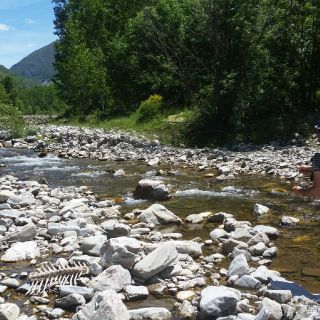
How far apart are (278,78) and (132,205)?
13.3m

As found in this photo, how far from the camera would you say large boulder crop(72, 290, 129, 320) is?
5.00 metres

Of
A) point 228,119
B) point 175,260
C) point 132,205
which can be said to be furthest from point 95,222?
point 228,119

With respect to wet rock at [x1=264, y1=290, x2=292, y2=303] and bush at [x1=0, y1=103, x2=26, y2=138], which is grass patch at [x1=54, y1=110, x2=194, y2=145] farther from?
wet rock at [x1=264, y1=290, x2=292, y2=303]

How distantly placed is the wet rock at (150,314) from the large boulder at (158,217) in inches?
163

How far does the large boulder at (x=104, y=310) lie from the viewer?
5.00m

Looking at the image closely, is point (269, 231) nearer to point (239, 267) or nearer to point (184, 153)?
point (239, 267)

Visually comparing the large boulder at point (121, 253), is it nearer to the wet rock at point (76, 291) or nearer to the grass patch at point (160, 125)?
the wet rock at point (76, 291)

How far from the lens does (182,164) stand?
727 inches

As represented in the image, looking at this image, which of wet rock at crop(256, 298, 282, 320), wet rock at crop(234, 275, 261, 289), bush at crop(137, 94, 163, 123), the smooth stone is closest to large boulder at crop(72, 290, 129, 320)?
the smooth stone

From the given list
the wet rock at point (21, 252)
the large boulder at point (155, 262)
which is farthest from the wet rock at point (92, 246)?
the large boulder at point (155, 262)

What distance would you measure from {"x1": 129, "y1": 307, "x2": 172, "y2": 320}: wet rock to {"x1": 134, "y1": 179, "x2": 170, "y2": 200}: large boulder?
6.77 meters

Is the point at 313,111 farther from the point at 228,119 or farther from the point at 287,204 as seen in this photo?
the point at 287,204

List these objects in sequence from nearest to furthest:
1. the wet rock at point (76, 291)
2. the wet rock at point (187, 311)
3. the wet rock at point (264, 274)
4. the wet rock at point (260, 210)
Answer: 1. the wet rock at point (187, 311)
2. the wet rock at point (76, 291)
3. the wet rock at point (264, 274)
4. the wet rock at point (260, 210)

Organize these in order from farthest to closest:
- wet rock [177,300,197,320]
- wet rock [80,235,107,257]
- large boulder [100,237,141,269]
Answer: wet rock [80,235,107,257] → large boulder [100,237,141,269] → wet rock [177,300,197,320]
